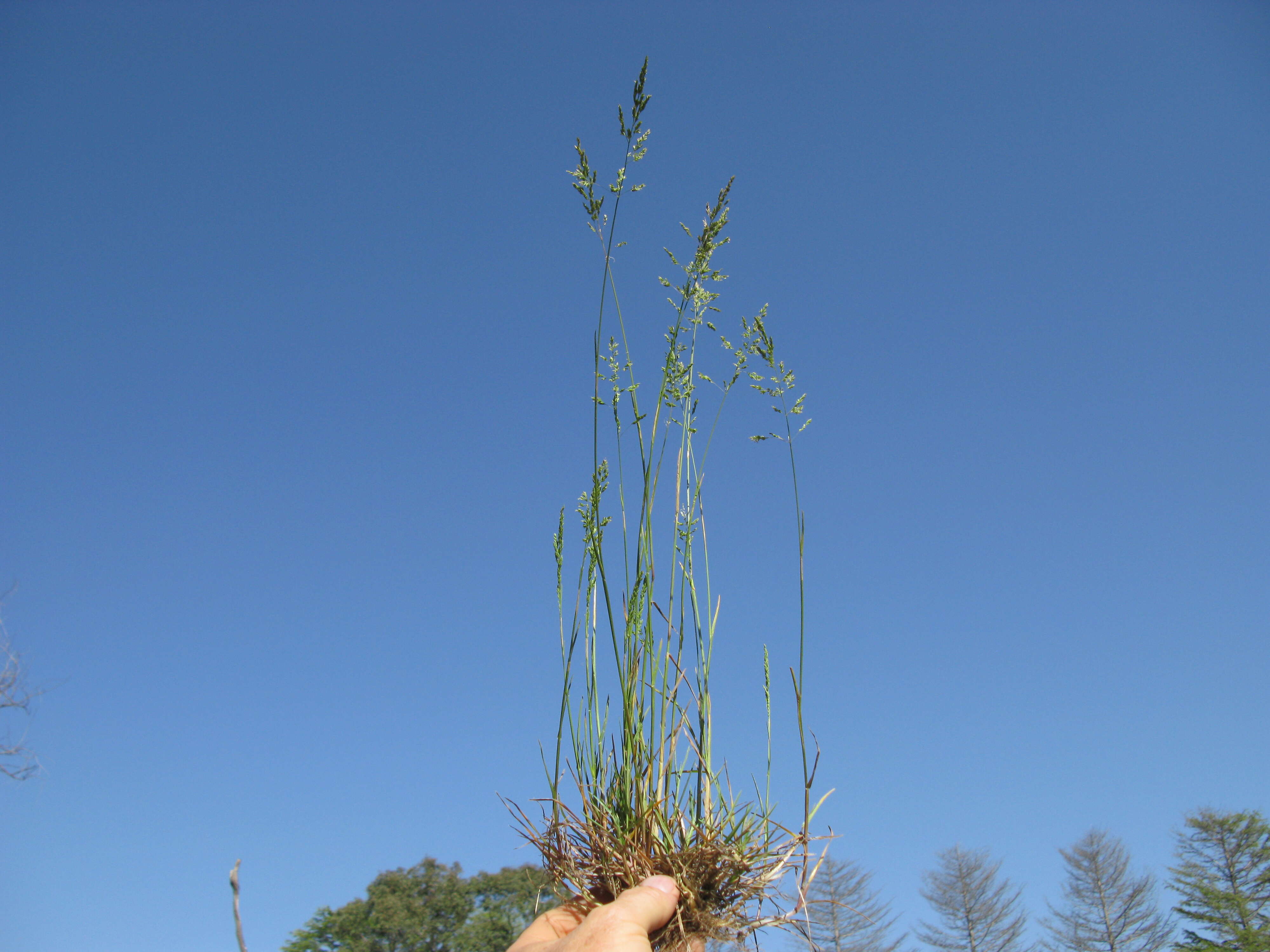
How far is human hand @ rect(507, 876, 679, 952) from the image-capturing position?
1.06 meters

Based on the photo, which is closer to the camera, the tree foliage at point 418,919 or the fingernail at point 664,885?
the fingernail at point 664,885

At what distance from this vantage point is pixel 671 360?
1493mm

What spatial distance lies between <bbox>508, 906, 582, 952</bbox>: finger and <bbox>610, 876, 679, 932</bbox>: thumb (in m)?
0.17

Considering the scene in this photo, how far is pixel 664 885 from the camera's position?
1.19 m

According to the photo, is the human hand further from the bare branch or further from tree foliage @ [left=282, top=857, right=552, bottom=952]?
tree foliage @ [left=282, top=857, right=552, bottom=952]

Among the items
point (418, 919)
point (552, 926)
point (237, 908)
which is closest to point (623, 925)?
point (552, 926)

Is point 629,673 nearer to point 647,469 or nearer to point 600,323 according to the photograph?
point 647,469

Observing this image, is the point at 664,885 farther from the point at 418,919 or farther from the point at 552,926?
the point at 418,919

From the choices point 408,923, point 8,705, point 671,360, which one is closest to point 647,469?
point 671,360

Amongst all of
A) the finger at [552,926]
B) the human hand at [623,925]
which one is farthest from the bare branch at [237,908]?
the finger at [552,926]

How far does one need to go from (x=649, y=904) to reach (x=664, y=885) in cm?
6

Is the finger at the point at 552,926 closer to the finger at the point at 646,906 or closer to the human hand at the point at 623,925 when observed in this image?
the human hand at the point at 623,925

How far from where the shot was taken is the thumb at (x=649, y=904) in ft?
3.60

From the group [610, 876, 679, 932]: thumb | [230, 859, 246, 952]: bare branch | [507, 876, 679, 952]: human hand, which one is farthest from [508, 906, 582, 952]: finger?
[230, 859, 246, 952]: bare branch
